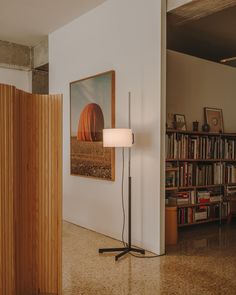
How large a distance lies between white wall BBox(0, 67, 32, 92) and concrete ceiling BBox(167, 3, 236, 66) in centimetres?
312

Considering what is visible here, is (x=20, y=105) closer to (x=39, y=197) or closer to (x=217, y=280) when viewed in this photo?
(x=39, y=197)

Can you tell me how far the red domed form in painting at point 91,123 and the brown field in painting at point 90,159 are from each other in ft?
0.32

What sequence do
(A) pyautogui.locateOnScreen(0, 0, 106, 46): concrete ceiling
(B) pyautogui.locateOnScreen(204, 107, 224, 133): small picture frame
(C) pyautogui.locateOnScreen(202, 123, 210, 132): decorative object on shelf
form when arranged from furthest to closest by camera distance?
(B) pyautogui.locateOnScreen(204, 107, 224, 133): small picture frame < (C) pyautogui.locateOnScreen(202, 123, 210, 132): decorative object on shelf < (A) pyautogui.locateOnScreen(0, 0, 106, 46): concrete ceiling

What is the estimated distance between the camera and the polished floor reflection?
2953 millimetres

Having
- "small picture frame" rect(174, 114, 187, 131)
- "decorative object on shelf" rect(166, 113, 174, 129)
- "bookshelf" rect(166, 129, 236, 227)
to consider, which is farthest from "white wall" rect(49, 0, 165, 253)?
"small picture frame" rect(174, 114, 187, 131)

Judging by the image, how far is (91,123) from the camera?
4977mm

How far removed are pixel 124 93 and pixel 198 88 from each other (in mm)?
1726

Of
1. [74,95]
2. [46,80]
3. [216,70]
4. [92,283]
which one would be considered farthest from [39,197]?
[46,80]

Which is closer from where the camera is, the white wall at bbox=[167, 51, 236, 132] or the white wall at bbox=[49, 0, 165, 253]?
the white wall at bbox=[49, 0, 165, 253]

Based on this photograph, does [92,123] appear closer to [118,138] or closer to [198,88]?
[118,138]

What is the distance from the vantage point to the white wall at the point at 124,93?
13.2ft

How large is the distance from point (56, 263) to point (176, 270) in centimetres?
144

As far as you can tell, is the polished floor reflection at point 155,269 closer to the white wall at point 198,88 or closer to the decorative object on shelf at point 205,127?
the decorative object on shelf at point 205,127

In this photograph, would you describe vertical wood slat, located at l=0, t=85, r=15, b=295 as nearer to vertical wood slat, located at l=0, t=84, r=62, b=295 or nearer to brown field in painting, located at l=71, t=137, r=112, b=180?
vertical wood slat, located at l=0, t=84, r=62, b=295
